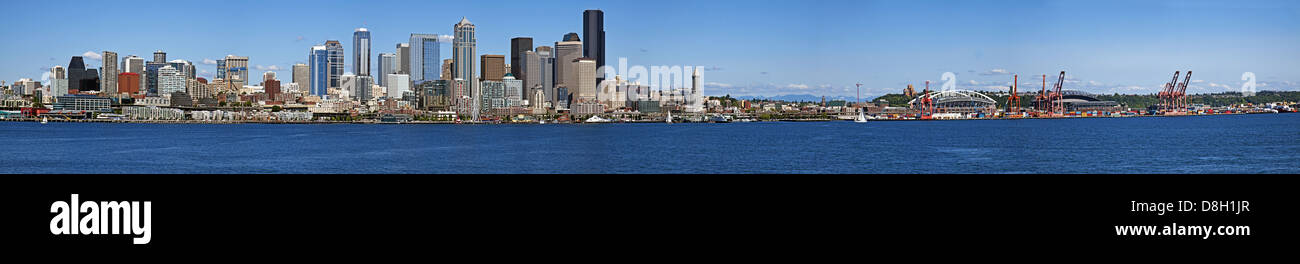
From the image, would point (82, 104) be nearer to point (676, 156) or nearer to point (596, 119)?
point (596, 119)

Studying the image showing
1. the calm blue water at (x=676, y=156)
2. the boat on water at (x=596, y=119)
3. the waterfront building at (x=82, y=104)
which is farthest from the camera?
the waterfront building at (x=82, y=104)

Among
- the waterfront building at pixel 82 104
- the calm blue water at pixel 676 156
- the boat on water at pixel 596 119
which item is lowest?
the calm blue water at pixel 676 156

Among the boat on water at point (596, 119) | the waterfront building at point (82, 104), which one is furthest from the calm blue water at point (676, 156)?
the waterfront building at point (82, 104)

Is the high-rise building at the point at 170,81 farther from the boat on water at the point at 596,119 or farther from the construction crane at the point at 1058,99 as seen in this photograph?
the construction crane at the point at 1058,99

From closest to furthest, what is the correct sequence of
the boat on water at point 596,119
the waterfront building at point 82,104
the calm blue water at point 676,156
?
the calm blue water at point 676,156
the boat on water at point 596,119
the waterfront building at point 82,104

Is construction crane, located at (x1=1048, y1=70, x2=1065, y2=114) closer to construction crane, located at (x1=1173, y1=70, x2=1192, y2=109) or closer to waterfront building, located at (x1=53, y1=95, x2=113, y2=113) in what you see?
construction crane, located at (x1=1173, y1=70, x2=1192, y2=109)

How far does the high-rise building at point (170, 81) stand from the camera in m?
65.2

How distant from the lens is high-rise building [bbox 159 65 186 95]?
65.2 meters

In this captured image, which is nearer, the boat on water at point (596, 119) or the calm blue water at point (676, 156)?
the calm blue water at point (676, 156)

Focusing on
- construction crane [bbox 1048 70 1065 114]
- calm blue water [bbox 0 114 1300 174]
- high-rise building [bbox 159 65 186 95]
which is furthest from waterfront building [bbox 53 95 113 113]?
construction crane [bbox 1048 70 1065 114]

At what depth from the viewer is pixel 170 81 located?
66938mm
